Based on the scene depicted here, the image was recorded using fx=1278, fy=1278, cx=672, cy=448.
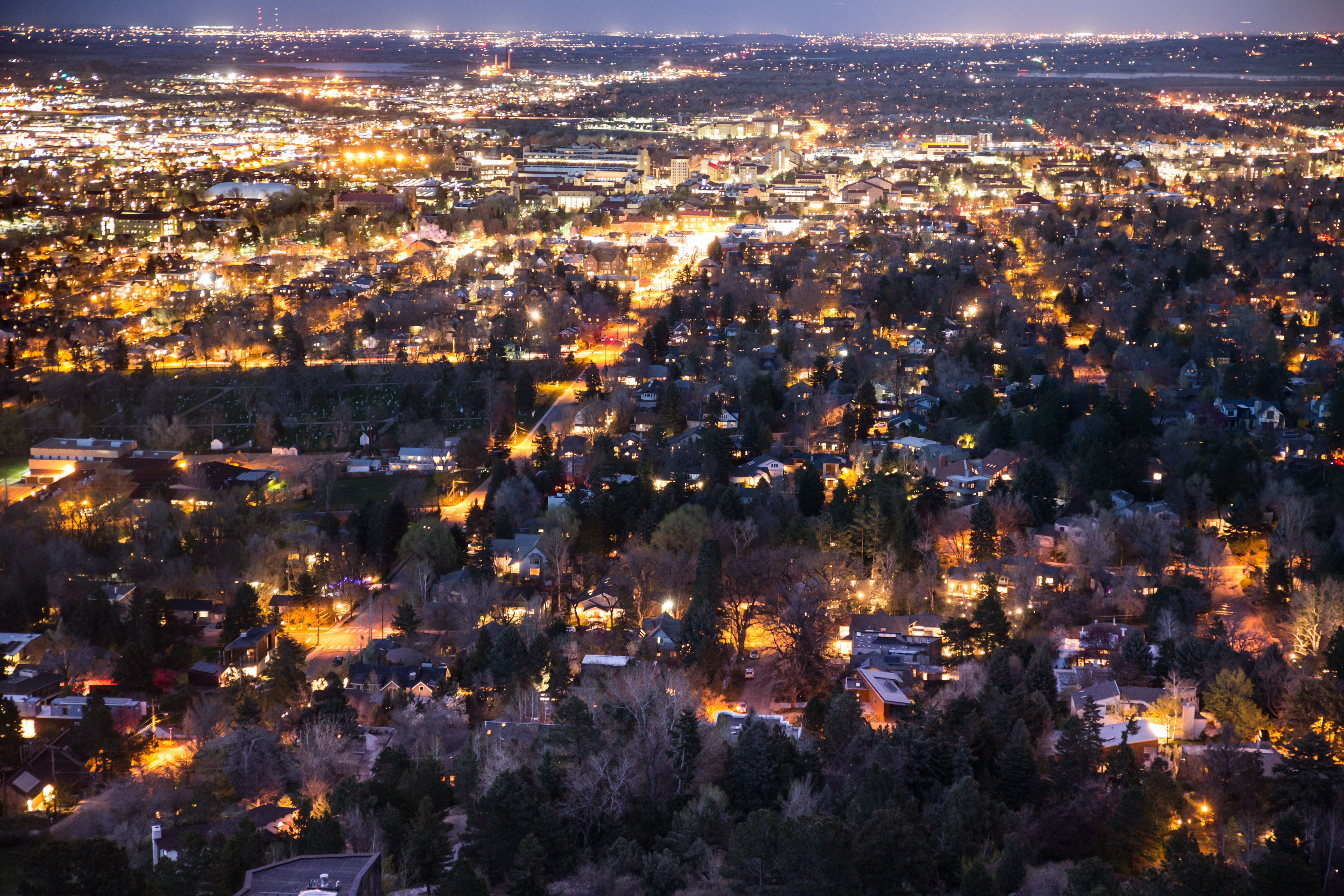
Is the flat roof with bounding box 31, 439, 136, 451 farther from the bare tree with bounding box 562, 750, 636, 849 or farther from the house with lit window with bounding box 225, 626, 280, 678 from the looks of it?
the bare tree with bounding box 562, 750, 636, 849

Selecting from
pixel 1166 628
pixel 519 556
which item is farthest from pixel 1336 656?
pixel 519 556

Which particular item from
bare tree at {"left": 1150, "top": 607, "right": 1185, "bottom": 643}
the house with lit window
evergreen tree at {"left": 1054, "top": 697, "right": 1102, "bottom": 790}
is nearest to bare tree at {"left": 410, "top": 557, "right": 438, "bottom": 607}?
the house with lit window

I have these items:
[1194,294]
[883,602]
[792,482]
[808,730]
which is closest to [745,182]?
[1194,294]

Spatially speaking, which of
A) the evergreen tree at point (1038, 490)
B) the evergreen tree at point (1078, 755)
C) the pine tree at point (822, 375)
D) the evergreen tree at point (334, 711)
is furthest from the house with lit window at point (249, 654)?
the pine tree at point (822, 375)

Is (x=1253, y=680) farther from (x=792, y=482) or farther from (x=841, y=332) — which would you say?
(x=841, y=332)

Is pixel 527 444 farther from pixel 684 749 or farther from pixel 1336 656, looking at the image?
pixel 1336 656
